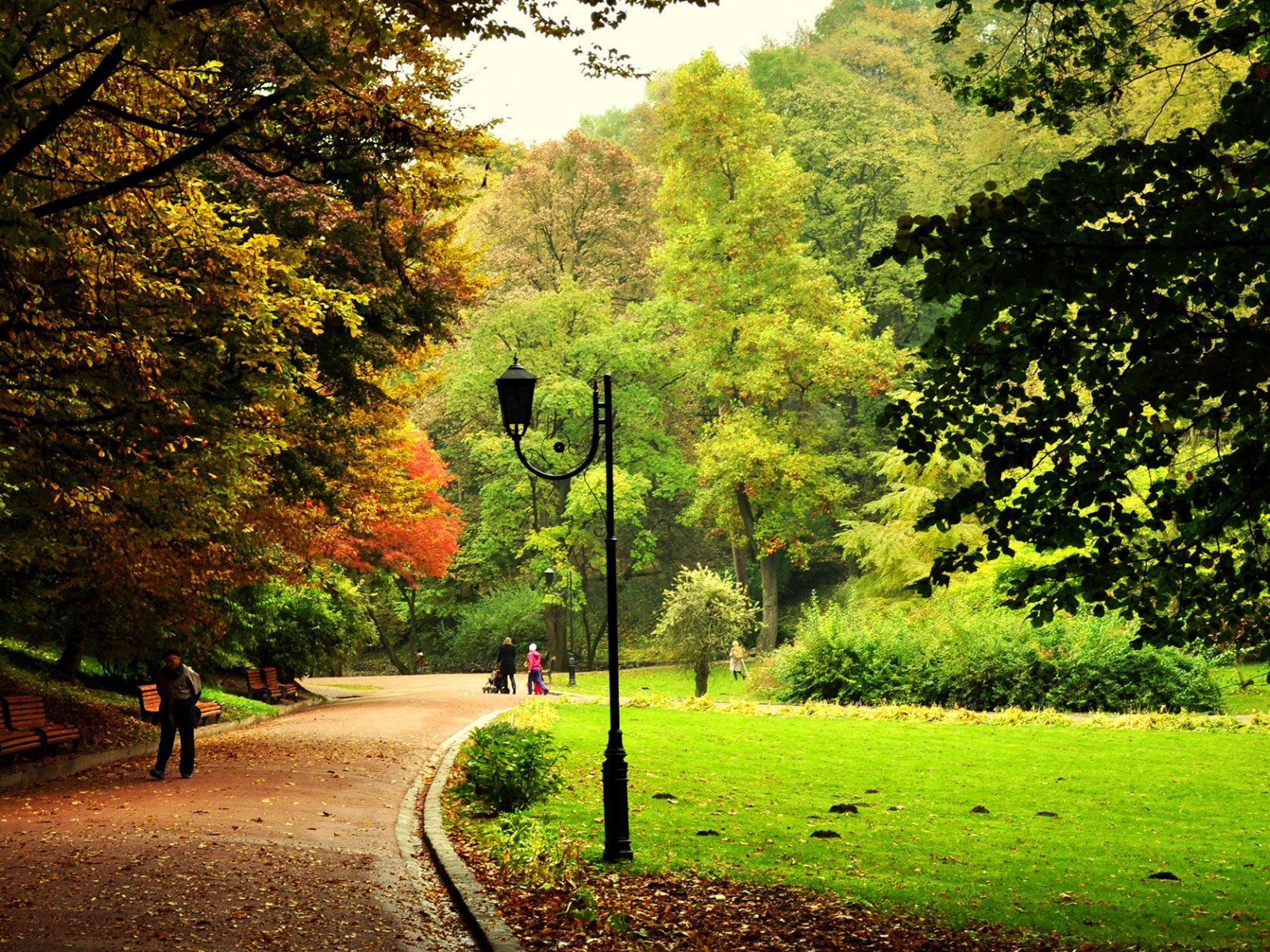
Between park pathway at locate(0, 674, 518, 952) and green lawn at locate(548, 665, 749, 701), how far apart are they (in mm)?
17699

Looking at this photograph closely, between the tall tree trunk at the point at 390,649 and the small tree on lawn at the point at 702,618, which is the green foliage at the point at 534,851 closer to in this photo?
the small tree on lawn at the point at 702,618

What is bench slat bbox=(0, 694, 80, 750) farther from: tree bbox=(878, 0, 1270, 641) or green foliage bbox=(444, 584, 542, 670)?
green foliage bbox=(444, 584, 542, 670)

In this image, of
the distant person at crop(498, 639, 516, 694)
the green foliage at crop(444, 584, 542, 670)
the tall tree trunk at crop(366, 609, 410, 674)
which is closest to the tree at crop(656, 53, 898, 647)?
the green foliage at crop(444, 584, 542, 670)

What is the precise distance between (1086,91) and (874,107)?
3703 cm

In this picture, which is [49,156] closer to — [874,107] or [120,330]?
[120,330]

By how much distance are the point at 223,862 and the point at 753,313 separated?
30986 mm

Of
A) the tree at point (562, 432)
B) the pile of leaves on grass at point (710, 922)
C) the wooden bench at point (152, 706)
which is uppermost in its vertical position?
the tree at point (562, 432)

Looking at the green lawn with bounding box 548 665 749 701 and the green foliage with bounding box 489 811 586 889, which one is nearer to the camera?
the green foliage with bounding box 489 811 586 889

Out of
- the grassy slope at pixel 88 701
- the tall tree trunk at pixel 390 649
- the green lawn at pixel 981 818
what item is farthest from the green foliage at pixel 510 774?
the tall tree trunk at pixel 390 649

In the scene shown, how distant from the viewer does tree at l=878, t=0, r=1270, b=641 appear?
5.82 metres

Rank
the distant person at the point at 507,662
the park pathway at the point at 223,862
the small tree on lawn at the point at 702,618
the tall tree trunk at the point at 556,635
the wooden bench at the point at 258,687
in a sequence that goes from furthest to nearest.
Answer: the tall tree trunk at the point at 556,635, the distant person at the point at 507,662, the small tree on lawn at the point at 702,618, the wooden bench at the point at 258,687, the park pathway at the point at 223,862

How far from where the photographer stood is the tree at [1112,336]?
582cm

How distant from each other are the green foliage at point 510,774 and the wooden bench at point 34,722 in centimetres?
509

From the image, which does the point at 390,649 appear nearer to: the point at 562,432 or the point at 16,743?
the point at 562,432
